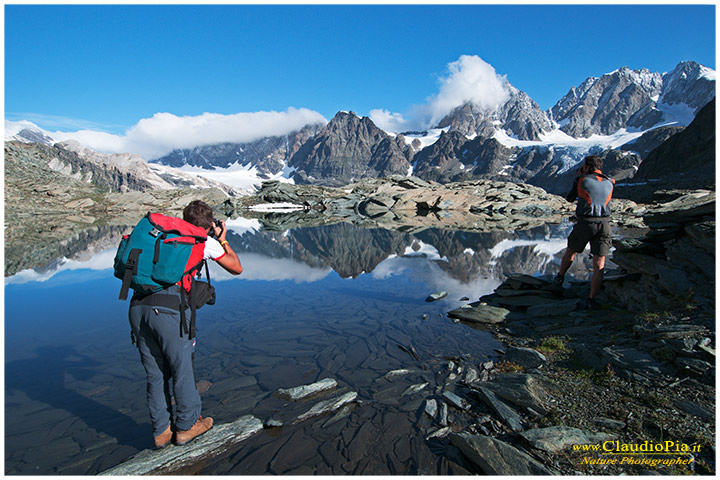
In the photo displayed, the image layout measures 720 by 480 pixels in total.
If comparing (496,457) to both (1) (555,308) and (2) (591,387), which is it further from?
(1) (555,308)

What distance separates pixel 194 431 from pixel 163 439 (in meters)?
0.39

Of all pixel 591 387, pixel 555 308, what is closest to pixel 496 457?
pixel 591 387

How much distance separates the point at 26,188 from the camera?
3691 inches

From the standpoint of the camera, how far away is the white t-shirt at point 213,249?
5266 millimetres

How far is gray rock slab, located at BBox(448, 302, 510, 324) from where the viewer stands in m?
10.3

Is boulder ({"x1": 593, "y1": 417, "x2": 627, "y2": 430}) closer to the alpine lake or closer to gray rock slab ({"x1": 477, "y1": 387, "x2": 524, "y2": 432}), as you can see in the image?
gray rock slab ({"x1": 477, "y1": 387, "x2": 524, "y2": 432})

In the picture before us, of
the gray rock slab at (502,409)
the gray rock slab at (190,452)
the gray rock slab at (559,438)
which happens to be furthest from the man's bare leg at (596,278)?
the gray rock slab at (190,452)

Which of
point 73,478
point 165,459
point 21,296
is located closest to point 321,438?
point 165,459

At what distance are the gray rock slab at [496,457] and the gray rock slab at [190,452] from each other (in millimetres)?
2937

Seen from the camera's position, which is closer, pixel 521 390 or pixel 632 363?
pixel 521 390

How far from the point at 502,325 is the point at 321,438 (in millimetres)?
6402

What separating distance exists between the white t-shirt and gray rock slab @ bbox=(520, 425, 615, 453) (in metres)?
4.77

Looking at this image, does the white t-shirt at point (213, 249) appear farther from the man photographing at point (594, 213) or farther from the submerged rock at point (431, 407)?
the man photographing at point (594, 213)

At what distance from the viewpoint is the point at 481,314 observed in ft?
34.6
